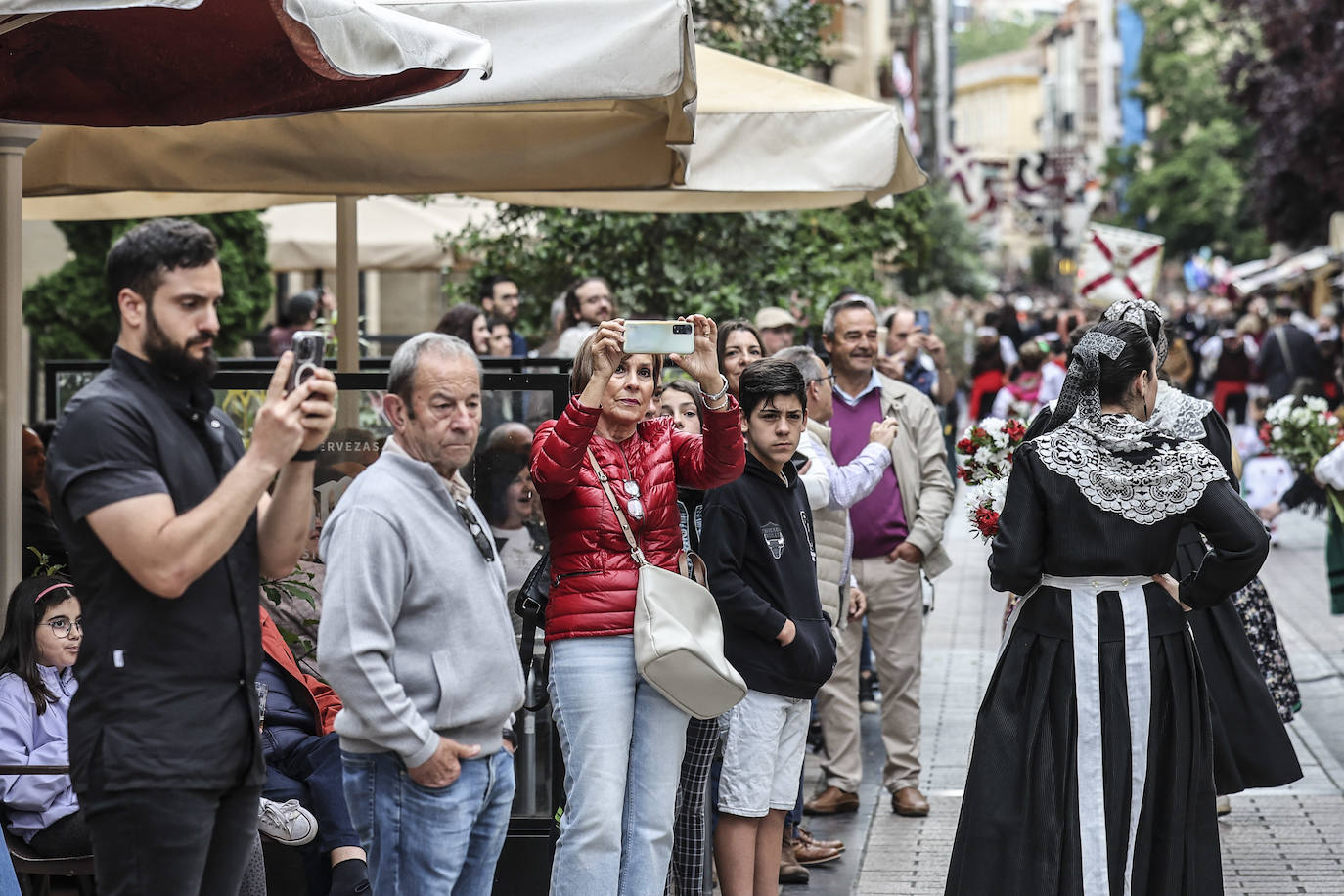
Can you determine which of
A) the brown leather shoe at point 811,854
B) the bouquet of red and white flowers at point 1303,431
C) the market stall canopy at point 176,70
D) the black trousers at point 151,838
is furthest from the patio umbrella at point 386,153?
the bouquet of red and white flowers at point 1303,431

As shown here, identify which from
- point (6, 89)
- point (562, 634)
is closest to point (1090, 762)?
point (562, 634)

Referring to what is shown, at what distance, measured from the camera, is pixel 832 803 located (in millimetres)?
7398

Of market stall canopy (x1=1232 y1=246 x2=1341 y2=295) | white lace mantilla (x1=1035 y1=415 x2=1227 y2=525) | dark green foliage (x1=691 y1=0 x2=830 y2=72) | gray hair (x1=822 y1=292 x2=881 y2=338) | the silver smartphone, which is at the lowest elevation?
white lace mantilla (x1=1035 y1=415 x2=1227 y2=525)

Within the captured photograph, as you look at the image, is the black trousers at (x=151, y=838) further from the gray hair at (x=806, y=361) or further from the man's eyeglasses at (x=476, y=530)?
the gray hair at (x=806, y=361)

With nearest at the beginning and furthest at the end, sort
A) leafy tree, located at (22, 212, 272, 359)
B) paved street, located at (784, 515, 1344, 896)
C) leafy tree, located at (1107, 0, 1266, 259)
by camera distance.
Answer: paved street, located at (784, 515, 1344, 896) < leafy tree, located at (22, 212, 272, 359) < leafy tree, located at (1107, 0, 1266, 259)

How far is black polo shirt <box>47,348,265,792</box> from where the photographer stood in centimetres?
339

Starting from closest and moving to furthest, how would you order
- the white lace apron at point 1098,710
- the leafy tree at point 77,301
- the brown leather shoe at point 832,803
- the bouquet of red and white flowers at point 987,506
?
the white lace apron at point 1098,710 < the bouquet of red and white flowers at point 987,506 < the brown leather shoe at point 832,803 < the leafy tree at point 77,301

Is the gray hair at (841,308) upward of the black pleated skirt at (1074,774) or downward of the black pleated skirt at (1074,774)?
upward

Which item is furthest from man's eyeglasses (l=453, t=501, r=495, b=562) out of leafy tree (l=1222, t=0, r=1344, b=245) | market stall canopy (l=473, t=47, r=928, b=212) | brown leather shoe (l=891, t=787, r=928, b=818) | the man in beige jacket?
leafy tree (l=1222, t=0, r=1344, b=245)

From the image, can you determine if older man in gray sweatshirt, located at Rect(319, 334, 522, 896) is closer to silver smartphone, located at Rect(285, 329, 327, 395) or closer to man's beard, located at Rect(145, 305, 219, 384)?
silver smartphone, located at Rect(285, 329, 327, 395)

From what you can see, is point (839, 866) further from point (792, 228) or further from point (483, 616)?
point (792, 228)

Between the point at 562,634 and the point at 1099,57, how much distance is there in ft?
456

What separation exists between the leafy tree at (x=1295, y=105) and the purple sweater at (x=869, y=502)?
1923cm

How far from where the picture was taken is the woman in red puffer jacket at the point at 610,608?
485 centimetres
